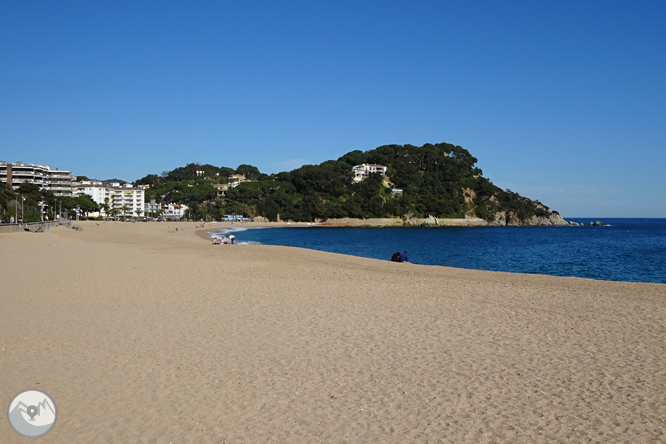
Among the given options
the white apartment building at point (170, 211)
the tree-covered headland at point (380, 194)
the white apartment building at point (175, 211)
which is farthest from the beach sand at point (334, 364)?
the white apartment building at point (175, 211)

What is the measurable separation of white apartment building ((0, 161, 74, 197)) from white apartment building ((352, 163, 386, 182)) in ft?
268

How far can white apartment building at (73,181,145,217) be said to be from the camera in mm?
149250

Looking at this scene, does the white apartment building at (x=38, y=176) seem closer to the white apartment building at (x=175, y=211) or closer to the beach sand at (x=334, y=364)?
the white apartment building at (x=175, y=211)

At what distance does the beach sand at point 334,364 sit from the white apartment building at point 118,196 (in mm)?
149772

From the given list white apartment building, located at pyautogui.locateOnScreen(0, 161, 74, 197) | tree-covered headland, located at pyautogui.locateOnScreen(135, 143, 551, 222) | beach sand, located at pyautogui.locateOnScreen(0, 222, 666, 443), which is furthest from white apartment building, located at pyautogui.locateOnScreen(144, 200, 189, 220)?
beach sand, located at pyautogui.locateOnScreen(0, 222, 666, 443)

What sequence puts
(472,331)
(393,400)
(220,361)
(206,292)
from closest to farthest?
(393,400) → (220,361) → (472,331) → (206,292)

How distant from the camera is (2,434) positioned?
4.48m

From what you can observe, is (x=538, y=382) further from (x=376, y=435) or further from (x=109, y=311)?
(x=109, y=311)

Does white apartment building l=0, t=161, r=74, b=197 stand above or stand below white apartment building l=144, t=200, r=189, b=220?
above

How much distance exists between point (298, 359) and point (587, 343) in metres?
4.97

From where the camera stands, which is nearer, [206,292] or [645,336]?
[645,336]

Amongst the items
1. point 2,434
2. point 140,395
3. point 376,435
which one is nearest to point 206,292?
point 140,395

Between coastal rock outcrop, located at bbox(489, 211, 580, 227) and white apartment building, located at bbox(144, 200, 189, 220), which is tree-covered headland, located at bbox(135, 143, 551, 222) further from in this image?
white apartment building, located at bbox(144, 200, 189, 220)

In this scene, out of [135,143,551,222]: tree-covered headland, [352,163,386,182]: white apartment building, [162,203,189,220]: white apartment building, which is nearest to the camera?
[135,143,551,222]: tree-covered headland
